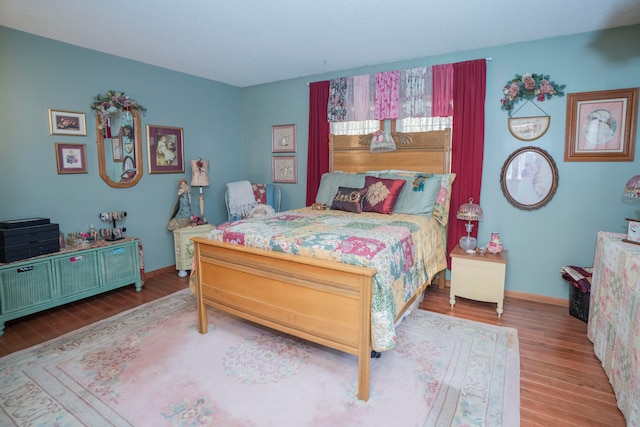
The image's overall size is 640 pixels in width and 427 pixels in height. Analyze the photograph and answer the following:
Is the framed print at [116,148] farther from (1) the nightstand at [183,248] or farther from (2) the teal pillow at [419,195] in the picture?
(2) the teal pillow at [419,195]

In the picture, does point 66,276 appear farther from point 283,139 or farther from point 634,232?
point 634,232

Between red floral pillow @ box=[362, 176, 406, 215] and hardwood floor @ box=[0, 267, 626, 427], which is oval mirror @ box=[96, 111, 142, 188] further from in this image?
red floral pillow @ box=[362, 176, 406, 215]

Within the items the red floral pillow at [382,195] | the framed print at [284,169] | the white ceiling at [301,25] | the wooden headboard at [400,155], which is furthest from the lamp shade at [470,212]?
the framed print at [284,169]

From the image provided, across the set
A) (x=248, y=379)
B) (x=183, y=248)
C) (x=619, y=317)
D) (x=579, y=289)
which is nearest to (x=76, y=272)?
(x=183, y=248)

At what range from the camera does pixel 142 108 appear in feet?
13.5

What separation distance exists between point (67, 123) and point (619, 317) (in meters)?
4.98

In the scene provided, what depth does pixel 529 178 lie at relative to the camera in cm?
352

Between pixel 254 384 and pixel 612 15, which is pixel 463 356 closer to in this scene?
pixel 254 384

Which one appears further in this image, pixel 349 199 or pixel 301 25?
pixel 349 199

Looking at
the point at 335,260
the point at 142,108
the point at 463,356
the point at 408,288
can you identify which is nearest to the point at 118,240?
the point at 142,108

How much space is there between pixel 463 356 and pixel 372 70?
3.39 meters

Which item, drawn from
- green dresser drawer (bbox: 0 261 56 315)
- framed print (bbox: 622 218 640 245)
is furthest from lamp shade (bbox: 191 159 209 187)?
framed print (bbox: 622 218 640 245)

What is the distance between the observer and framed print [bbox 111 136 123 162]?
395 cm

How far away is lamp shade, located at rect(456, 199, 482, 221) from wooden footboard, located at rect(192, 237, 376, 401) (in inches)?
77.4
